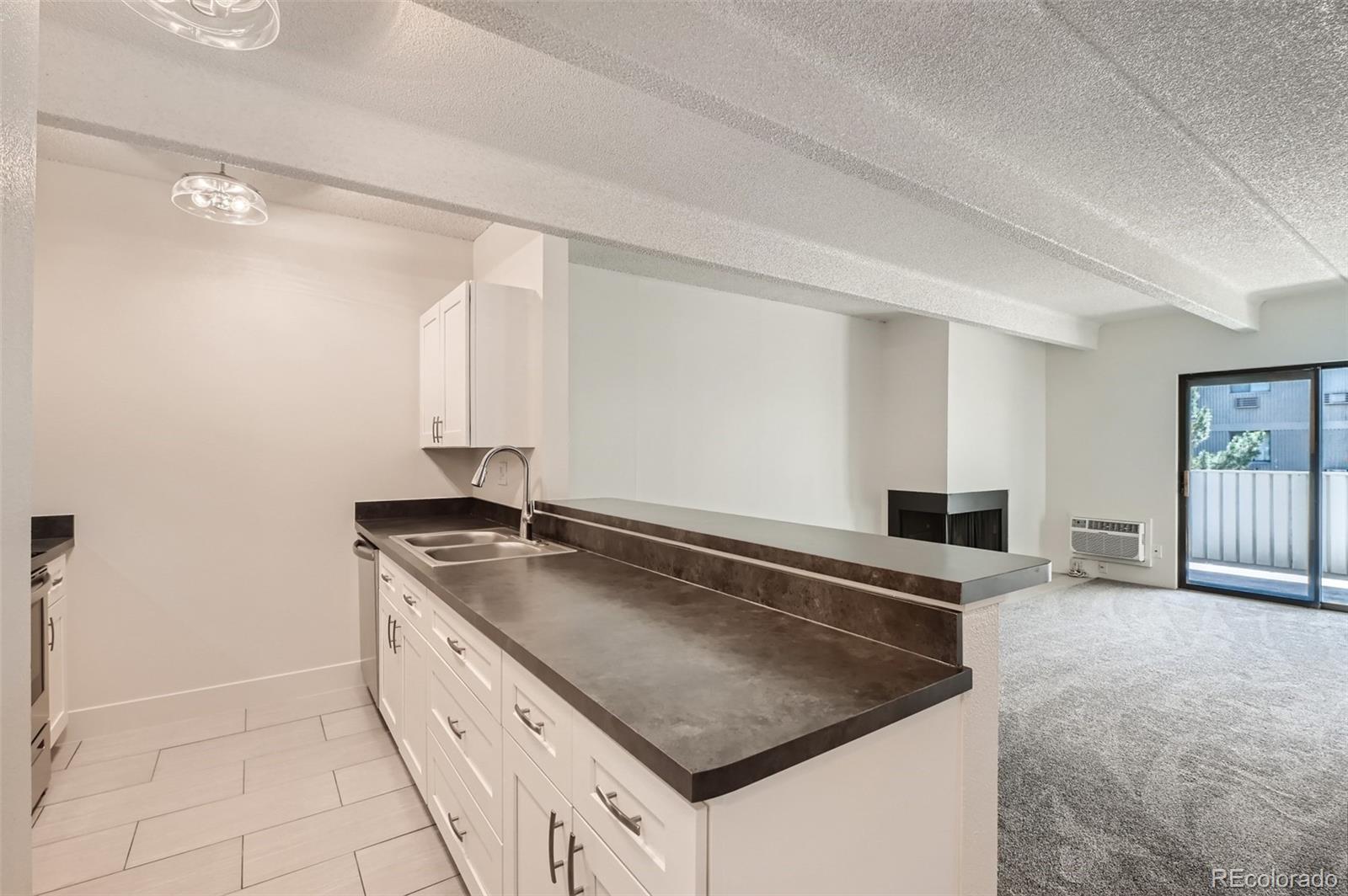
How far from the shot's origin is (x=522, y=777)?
1.31 metres

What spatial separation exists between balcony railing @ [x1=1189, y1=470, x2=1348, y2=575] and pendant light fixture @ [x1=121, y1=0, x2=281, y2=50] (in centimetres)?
711

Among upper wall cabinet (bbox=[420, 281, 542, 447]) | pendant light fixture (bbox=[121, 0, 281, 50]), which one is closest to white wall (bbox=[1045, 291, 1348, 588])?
upper wall cabinet (bbox=[420, 281, 542, 447])

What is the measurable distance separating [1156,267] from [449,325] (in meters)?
4.13

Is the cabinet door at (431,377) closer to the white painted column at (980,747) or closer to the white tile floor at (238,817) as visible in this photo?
the white tile floor at (238,817)

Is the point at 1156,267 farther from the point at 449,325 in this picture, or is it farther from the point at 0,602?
the point at 0,602

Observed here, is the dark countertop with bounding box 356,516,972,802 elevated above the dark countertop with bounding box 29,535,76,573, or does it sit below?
below

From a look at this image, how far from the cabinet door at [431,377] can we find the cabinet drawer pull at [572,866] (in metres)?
2.39

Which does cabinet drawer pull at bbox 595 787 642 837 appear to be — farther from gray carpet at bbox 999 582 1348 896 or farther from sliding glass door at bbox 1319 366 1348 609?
sliding glass door at bbox 1319 366 1348 609

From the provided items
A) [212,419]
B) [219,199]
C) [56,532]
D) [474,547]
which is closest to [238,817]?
[474,547]

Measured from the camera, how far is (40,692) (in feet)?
7.32

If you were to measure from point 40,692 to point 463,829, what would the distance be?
6.09 ft

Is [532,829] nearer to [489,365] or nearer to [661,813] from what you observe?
[661,813]

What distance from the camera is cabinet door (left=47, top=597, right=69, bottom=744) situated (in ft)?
7.94

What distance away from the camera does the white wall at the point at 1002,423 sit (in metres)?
5.34
